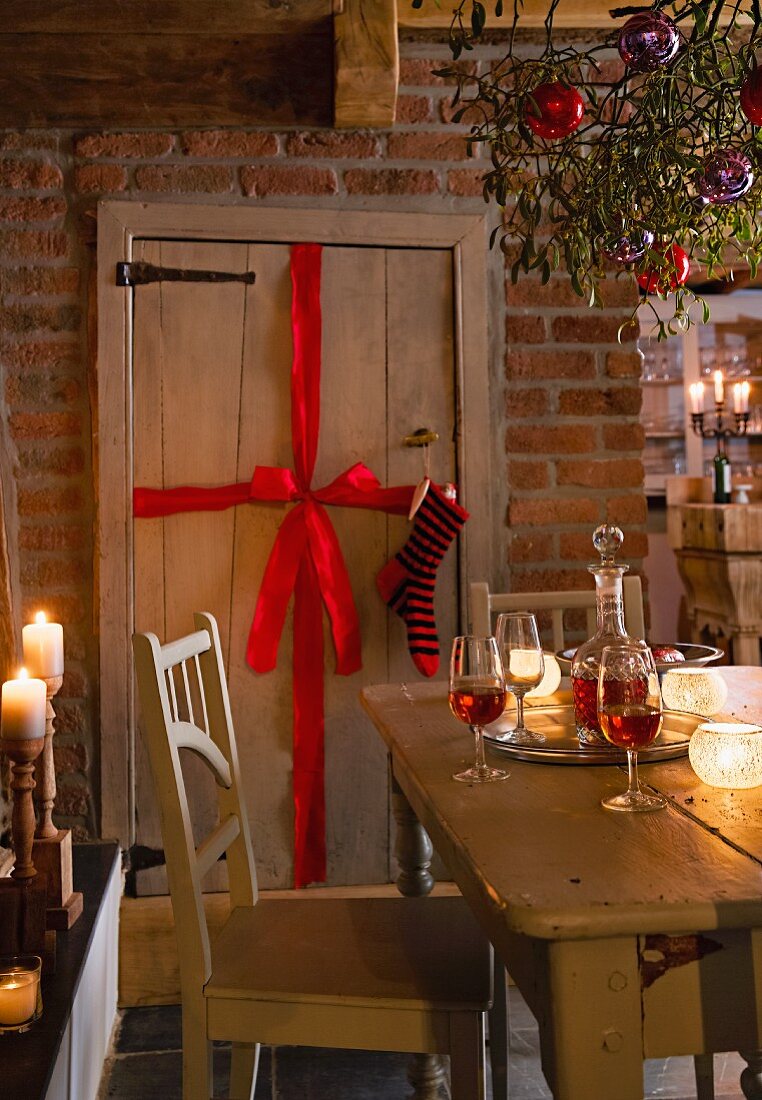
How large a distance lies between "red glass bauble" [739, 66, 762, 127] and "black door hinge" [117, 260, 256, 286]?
1.55 metres

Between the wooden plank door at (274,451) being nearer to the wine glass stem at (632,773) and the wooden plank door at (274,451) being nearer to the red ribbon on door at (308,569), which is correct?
the red ribbon on door at (308,569)

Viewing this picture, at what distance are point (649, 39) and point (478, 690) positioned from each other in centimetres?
75

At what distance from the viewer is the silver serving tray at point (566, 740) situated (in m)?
1.29

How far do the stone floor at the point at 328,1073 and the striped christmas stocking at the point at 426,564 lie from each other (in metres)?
0.83

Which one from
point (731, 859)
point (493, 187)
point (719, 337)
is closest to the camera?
point (731, 859)

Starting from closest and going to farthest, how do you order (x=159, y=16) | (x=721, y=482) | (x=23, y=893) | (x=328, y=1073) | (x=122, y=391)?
(x=23, y=893), (x=328, y=1073), (x=159, y=16), (x=122, y=391), (x=721, y=482)

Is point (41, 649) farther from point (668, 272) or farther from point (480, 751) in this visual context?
point (668, 272)

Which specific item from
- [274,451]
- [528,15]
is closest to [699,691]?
[274,451]

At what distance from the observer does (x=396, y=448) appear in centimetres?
252

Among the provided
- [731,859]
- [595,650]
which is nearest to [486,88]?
[595,650]

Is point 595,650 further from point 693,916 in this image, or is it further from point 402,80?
point 402,80

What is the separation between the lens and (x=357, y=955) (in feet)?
4.50

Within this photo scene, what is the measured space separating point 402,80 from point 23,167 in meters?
0.94

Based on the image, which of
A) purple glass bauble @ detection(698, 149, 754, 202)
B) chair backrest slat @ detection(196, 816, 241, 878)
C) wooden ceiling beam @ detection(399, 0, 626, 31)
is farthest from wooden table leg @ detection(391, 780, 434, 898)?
wooden ceiling beam @ detection(399, 0, 626, 31)
